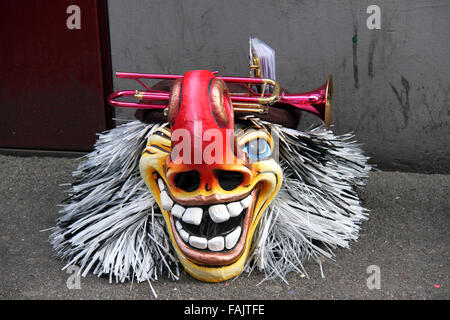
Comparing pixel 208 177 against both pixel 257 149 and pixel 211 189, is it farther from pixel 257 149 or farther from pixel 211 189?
pixel 257 149

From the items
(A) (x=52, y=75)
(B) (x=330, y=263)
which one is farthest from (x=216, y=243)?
(A) (x=52, y=75)

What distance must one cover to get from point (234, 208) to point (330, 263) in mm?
585

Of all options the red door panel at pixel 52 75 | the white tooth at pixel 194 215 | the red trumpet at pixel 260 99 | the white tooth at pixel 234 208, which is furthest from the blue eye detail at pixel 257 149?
the red door panel at pixel 52 75

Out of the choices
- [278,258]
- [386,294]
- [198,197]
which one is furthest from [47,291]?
[386,294]

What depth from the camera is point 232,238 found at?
2174 mm

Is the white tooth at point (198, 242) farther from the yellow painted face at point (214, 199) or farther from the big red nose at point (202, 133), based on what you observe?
the big red nose at point (202, 133)

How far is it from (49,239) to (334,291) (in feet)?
4.58

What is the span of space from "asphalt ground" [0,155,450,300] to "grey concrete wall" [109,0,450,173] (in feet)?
1.15

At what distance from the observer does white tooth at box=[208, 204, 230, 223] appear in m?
2.09

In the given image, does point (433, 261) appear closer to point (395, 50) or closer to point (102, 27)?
point (395, 50)

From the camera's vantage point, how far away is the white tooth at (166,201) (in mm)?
2186

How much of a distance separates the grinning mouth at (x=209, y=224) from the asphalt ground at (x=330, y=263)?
0.18 metres

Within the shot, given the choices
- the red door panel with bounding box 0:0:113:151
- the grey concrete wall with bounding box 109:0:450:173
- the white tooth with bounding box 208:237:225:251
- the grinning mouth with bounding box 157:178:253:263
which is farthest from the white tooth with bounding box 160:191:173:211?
the red door panel with bounding box 0:0:113:151

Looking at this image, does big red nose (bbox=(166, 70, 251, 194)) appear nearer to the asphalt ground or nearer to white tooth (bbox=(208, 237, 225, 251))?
white tooth (bbox=(208, 237, 225, 251))
